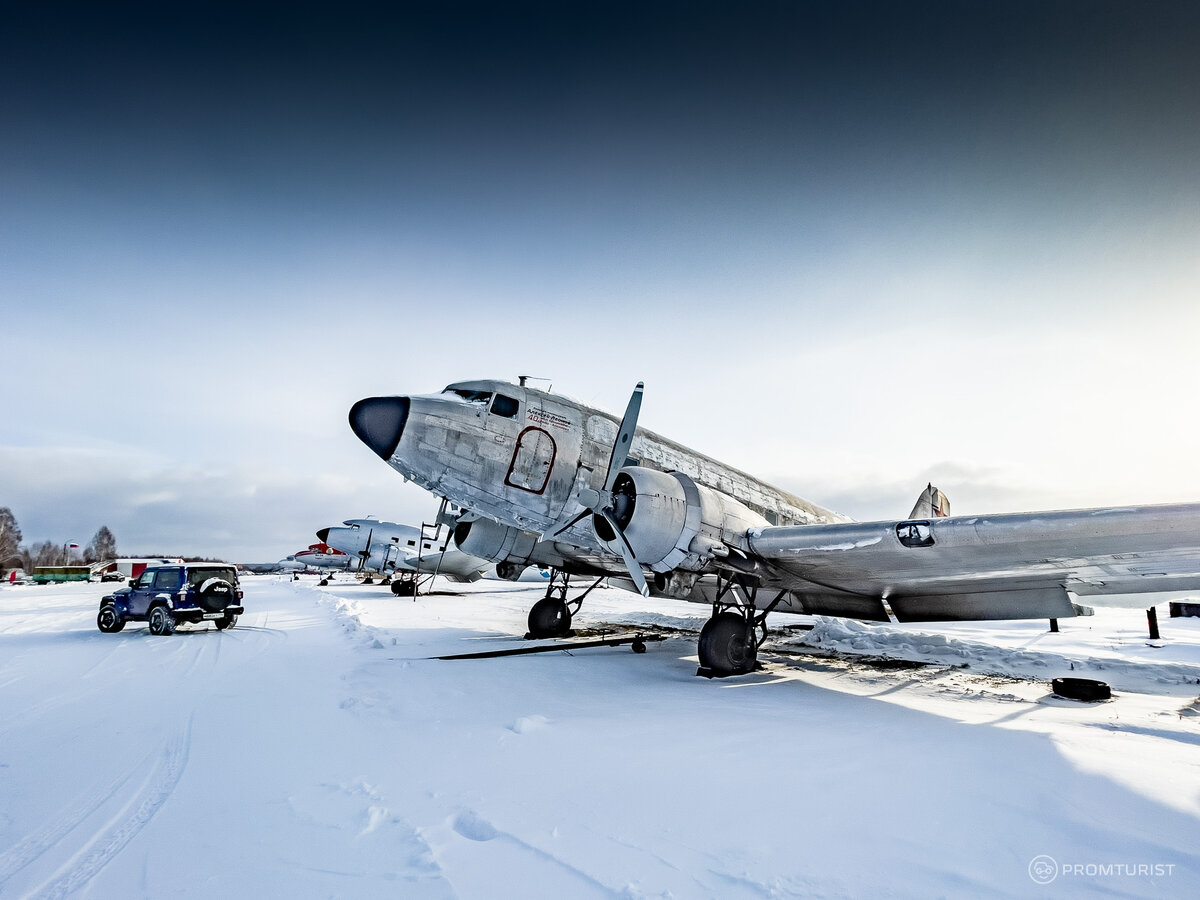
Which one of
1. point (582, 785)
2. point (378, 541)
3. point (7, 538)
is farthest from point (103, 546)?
point (582, 785)

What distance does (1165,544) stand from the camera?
663cm

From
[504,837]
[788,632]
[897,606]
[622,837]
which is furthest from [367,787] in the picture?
[788,632]

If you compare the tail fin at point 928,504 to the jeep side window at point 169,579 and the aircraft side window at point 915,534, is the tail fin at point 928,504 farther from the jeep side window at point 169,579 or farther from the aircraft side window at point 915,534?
the jeep side window at point 169,579

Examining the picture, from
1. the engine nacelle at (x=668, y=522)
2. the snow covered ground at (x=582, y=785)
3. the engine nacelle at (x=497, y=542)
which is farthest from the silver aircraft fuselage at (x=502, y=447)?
the engine nacelle at (x=497, y=542)

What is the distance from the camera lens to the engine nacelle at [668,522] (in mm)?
8227

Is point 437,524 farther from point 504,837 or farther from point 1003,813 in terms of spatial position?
point 1003,813

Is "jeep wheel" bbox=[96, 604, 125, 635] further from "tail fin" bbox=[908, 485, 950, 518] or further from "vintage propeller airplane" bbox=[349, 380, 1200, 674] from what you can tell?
"tail fin" bbox=[908, 485, 950, 518]

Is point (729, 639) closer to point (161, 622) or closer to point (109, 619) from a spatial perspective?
point (161, 622)

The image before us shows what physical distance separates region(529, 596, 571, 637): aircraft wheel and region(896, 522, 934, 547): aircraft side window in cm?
839

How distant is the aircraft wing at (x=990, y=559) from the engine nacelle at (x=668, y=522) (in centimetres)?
72

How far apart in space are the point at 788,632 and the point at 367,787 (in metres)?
16.1

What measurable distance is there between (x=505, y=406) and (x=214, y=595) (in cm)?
1094

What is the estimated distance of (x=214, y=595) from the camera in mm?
14758

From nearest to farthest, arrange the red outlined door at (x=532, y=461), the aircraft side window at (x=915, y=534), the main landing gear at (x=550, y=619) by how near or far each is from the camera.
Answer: the aircraft side window at (x=915, y=534) → the red outlined door at (x=532, y=461) → the main landing gear at (x=550, y=619)
